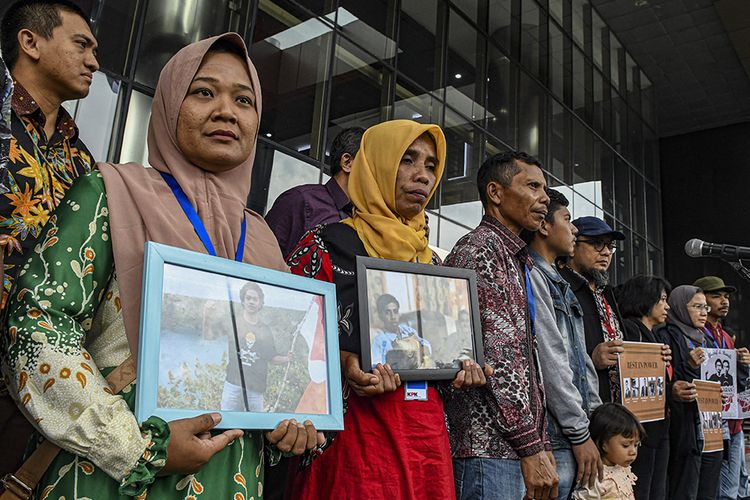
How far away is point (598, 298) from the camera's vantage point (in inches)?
117

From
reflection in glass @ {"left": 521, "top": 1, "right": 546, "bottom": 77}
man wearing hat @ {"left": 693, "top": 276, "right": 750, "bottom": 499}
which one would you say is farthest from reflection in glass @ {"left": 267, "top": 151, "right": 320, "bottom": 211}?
reflection in glass @ {"left": 521, "top": 1, "right": 546, "bottom": 77}

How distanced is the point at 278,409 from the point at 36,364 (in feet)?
1.27

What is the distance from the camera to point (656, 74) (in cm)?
1212

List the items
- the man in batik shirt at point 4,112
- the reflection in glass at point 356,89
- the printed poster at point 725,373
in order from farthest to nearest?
1. the reflection in glass at point 356,89
2. the printed poster at point 725,373
3. the man in batik shirt at point 4,112

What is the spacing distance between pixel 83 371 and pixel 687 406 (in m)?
3.60

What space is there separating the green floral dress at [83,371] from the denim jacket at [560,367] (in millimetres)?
1324

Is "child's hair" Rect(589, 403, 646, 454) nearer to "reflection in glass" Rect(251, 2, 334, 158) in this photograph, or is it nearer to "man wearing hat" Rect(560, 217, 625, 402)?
"man wearing hat" Rect(560, 217, 625, 402)

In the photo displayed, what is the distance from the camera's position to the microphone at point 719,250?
3920mm

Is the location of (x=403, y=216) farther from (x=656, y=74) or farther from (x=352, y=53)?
(x=656, y=74)

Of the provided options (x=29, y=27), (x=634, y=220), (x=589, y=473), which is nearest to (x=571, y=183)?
(x=634, y=220)

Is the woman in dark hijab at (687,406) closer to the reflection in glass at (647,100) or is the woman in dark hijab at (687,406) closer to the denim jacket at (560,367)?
the denim jacket at (560,367)

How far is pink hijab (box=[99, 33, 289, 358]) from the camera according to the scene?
3.30 feet

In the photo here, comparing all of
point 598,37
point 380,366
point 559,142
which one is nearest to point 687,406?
point 380,366

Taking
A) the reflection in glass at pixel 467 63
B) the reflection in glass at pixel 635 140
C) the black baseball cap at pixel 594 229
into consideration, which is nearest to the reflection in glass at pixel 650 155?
the reflection in glass at pixel 635 140
